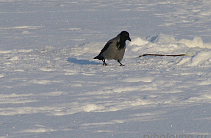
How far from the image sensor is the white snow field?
3.75 m

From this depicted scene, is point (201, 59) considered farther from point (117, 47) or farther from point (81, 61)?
point (81, 61)

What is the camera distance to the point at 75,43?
10.6m

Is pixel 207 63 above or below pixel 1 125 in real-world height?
below

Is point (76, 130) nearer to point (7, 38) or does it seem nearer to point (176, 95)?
point (176, 95)

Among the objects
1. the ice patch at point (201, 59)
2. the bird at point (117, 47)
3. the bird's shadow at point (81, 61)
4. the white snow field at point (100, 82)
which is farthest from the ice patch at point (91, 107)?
the bird's shadow at point (81, 61)

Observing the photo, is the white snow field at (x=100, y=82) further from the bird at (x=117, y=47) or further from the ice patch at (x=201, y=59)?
the bird at (x=117, y=47)

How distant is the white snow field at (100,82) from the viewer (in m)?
3.75

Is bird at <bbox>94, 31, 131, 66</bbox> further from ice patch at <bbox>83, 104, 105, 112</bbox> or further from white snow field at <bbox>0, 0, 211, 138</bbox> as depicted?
ice patch at <bbox>83, 104, 105, 112</bbox>

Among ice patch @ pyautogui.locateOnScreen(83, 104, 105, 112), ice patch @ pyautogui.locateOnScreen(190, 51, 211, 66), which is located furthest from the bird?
ice patch @ pyautogui.locateOnScreen(83, 104, 105, 112)

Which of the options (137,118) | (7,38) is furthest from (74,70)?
(7,38)

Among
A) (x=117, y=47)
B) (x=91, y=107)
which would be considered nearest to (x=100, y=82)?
(x=91, y=107)

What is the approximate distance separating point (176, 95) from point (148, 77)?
1.29m

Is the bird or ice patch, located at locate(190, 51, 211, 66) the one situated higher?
the bird

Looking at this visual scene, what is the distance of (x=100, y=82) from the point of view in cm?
605
